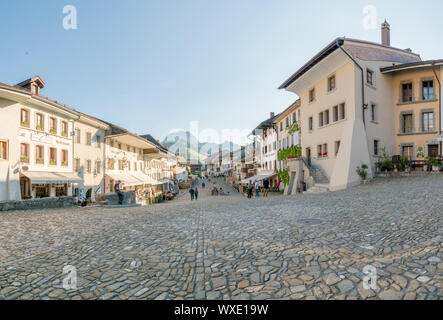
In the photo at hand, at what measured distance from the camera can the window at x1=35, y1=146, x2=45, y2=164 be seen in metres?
22.7

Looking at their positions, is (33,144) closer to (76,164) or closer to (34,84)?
(34,84)

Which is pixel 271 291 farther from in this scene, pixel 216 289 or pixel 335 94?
pixel 335 94

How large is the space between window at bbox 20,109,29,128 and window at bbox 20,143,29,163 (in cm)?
175

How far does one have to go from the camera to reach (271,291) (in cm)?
396

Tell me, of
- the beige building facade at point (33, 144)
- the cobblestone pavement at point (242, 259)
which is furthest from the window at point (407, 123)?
the beige building facade at point (33, 144)

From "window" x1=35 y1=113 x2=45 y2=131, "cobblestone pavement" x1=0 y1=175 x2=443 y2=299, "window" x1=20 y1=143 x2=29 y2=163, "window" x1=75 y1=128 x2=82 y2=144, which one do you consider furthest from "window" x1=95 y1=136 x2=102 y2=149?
"cobblestone pavement" x1=0 y1=175 x2=443 y2=299

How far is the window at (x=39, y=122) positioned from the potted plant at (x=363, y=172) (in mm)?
28950

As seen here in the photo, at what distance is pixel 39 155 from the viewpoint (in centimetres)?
2323

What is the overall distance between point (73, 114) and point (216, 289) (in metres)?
28.1

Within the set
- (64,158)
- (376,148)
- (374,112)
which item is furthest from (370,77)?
(64,158)

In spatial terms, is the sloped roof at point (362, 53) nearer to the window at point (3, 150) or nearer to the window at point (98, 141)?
the window at point (98, 141)

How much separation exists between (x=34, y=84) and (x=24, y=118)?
12.0 ft

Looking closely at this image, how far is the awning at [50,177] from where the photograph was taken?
68.9 feet
